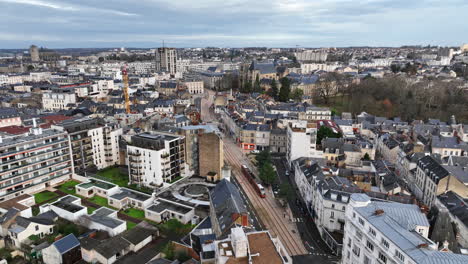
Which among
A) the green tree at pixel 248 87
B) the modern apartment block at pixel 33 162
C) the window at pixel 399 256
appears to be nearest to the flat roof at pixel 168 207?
the modern apartment block at pixel 33 162

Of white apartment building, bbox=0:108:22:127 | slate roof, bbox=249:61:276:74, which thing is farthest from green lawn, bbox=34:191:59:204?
slate roof, bbox=249:61:276:74

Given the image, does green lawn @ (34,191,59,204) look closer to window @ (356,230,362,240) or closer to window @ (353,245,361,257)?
window @ (353,245,361,257)

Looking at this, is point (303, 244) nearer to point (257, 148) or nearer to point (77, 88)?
point (257, 148)

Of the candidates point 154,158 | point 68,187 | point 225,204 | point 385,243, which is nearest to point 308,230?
point 225,204

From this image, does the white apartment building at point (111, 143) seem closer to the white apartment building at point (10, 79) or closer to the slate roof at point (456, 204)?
the slate roof at point (456, 204)

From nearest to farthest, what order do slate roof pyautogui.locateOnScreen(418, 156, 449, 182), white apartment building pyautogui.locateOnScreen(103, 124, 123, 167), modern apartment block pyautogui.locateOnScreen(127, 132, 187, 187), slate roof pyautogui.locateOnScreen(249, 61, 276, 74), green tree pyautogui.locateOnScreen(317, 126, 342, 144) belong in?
slate roof pyautogui.locateOnScreen(418, 156, 449, 182)
modern apartment block pyautogui.locateOnScreen(127, 132, 187, 187)
white apartment building pyautogui.locateOnScreen(103, 124, 123, 167)
green tree pyautogui.locateOnScreen(317, 126, 342, 144)
slate roof pyautogui.locateOnScreen(249, 61, 276, 74)

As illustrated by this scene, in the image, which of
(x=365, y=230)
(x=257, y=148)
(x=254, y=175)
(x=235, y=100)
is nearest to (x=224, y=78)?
(x=235, y=100)

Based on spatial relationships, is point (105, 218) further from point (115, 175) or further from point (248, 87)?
point (248, 87)
